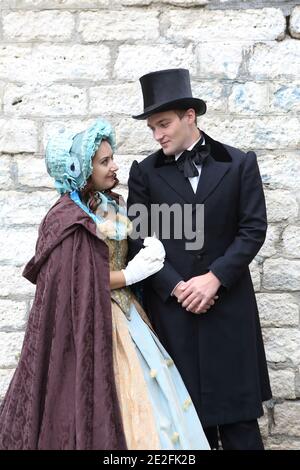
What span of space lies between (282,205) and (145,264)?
1.12 meters

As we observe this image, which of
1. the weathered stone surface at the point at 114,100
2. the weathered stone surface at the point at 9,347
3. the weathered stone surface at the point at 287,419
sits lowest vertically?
the weathered stone surface at the point at 287,419

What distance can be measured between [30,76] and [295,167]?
57.1 inches

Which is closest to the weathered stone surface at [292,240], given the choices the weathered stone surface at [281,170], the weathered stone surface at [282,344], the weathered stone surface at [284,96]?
the weathered stone surface at [281,170]

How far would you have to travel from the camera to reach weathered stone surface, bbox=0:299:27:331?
3666 millimetres

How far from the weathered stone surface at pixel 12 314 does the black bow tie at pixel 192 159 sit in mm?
1281

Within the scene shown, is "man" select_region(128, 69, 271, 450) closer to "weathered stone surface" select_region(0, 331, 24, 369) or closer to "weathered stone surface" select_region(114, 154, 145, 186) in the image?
"weathered stone surface" select_region(114, 154, 145, 186)

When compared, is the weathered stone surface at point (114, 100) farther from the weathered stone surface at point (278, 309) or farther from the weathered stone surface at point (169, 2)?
the weathered stone surface at point (278, 309)

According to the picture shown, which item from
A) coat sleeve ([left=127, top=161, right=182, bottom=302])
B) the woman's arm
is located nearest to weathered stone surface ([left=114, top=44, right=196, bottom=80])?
coat sleeve ([left=127, top=161, right=182, bottom=302])

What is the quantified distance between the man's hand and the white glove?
5.1 inches

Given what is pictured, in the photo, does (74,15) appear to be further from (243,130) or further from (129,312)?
(129,312)

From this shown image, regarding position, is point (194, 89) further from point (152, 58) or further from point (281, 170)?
point (281, 170)

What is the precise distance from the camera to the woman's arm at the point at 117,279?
275 centimetres

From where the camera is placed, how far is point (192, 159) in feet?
9.49

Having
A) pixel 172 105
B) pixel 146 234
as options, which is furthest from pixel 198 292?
pixel 172 105
